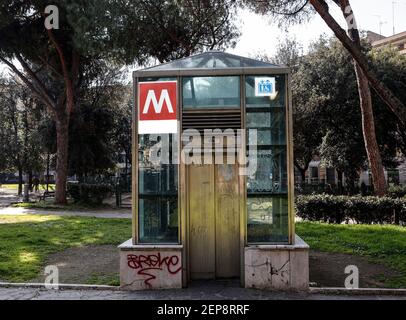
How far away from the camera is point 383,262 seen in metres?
9.15

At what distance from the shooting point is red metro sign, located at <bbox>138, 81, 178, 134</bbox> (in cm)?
730

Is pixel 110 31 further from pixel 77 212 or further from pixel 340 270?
pixel 340 270

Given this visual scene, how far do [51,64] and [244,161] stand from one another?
62.3ft

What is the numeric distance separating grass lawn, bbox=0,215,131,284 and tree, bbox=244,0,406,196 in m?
6.99

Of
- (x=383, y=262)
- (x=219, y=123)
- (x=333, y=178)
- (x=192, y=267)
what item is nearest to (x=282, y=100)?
(x=219, y=123)

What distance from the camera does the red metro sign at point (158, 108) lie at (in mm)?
7301

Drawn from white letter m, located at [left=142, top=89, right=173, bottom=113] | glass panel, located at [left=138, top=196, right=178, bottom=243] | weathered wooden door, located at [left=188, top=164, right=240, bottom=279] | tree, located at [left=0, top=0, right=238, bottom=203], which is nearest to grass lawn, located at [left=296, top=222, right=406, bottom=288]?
weathered wooden door, located at [left=188, top=164, right=240, bottom=279]

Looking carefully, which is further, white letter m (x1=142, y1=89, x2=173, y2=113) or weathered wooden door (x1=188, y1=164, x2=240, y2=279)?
weathered wooden door (x1=188, y1=164, x2=240, y2=279)

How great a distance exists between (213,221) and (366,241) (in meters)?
5.24

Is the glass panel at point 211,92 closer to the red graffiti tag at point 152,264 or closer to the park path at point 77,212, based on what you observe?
the red graffiti tag at point 152,264

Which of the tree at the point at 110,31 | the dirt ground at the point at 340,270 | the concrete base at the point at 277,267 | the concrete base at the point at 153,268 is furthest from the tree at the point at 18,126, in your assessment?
the concrete base at the point at 277,267

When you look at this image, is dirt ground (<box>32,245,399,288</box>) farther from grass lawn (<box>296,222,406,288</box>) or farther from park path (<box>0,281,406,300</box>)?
park path (<box>0,281,406,300</box>)

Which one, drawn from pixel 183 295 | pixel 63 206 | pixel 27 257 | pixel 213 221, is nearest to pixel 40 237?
pixel 27 257

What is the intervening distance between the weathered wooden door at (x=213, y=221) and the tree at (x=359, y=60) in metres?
4.26
